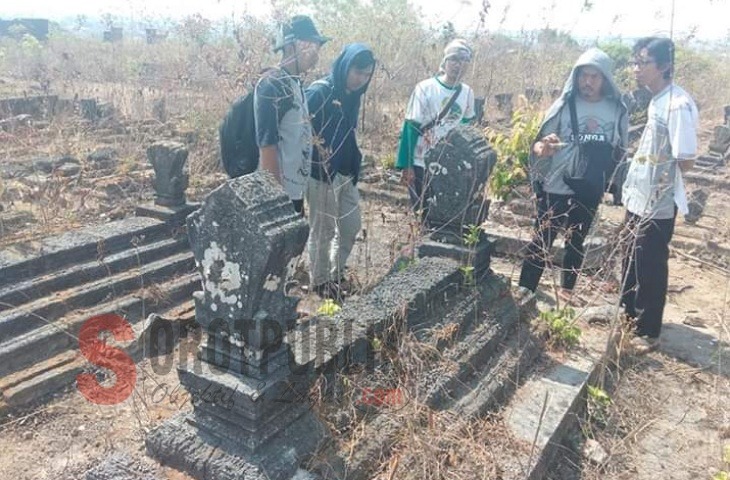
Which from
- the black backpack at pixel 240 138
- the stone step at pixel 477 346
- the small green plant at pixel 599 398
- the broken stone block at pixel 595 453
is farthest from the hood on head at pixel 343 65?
the broken stone block at pixel 595 453

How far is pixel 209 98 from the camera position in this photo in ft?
31.8

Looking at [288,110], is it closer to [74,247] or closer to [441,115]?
[441,115]

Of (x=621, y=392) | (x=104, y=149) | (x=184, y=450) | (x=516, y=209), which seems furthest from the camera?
(x=104, y=149)

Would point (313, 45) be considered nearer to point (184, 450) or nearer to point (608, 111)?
point (608, 111)

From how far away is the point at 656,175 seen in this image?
3.63 meters

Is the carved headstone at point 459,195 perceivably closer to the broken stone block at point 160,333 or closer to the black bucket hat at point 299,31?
the black bucket hat at point 299,31

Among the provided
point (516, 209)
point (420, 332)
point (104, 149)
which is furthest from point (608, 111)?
point (104, 149)

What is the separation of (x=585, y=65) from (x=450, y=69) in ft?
3.05

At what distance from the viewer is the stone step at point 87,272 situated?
143 inches

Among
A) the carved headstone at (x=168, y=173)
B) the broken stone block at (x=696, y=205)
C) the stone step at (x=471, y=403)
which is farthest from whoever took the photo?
the broken stone block at (x=696, y=205)

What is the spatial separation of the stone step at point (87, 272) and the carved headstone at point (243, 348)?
1896 millimetres

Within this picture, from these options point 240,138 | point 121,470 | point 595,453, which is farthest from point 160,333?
point 595,453

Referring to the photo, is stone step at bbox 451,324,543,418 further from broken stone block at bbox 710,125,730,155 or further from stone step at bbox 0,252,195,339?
broken stone block at bbox 710,125,730,155

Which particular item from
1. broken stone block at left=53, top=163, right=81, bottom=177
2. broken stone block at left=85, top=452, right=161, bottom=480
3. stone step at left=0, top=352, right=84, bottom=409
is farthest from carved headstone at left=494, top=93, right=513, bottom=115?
broken stone block at left=85, top=452, right=161, bottom=480
